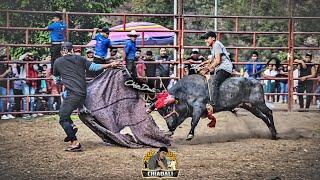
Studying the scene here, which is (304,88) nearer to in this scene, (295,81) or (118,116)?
(295,81)

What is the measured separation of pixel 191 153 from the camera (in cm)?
734

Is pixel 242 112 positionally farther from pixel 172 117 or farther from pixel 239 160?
pixel 239 160

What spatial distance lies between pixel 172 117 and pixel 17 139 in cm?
228

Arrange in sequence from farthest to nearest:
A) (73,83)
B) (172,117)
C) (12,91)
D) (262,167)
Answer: (12,91), (172,117), (73,83), (262,167)

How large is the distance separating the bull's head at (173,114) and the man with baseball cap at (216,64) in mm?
483

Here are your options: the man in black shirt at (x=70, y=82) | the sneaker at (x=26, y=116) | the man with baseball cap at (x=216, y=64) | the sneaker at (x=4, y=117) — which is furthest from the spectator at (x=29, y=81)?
the man with baseball cap at (x=216, y=64)

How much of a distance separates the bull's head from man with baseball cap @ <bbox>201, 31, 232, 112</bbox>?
0.48 meters

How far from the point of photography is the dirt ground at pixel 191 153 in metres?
6.15

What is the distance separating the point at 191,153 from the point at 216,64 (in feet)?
5.16

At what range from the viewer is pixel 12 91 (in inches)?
440

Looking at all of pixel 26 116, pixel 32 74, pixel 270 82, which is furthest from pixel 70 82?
pixel 270 82

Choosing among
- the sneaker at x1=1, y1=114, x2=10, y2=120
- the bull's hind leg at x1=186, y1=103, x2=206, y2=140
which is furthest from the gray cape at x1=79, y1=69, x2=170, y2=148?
the sneaker at x1=1, y1=114, x2=10, y2=120

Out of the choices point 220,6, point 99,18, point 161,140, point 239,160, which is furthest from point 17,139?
point 220,6

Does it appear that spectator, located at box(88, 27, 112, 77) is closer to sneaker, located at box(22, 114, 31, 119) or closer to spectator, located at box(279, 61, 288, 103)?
sneaker, located at box(22, 114, 31, 119)
